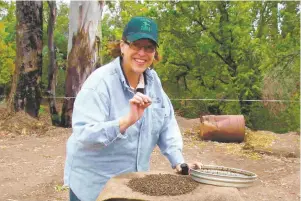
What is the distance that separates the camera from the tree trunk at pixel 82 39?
33.6 ft

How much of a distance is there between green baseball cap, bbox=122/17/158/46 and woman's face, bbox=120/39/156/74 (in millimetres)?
30

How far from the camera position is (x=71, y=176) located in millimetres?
2514

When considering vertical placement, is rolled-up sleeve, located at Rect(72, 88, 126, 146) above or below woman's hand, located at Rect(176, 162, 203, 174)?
above

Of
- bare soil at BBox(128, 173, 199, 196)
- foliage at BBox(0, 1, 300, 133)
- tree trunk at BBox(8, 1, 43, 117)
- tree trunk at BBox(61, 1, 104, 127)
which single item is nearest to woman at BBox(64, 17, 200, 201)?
bare soil at BBox(128, 173, 199, 196)

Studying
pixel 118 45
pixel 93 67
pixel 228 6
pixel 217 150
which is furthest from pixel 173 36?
pixel 118 45

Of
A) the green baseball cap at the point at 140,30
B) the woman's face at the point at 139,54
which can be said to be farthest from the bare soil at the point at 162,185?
the green baseball cap at the point at 140,30

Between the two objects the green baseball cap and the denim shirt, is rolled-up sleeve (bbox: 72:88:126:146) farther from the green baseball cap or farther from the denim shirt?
the green baseball cap

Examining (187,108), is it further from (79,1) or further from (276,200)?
A: (276,200)

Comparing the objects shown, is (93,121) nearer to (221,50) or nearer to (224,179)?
(224,179)

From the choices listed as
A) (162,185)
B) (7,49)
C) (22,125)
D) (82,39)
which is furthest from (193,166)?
(7,49)

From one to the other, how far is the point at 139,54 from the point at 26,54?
8.62 metres

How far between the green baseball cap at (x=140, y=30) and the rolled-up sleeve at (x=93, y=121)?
32 cm

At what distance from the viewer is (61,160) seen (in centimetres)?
728

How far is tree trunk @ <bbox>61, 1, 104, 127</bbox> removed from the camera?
10.2 metres
